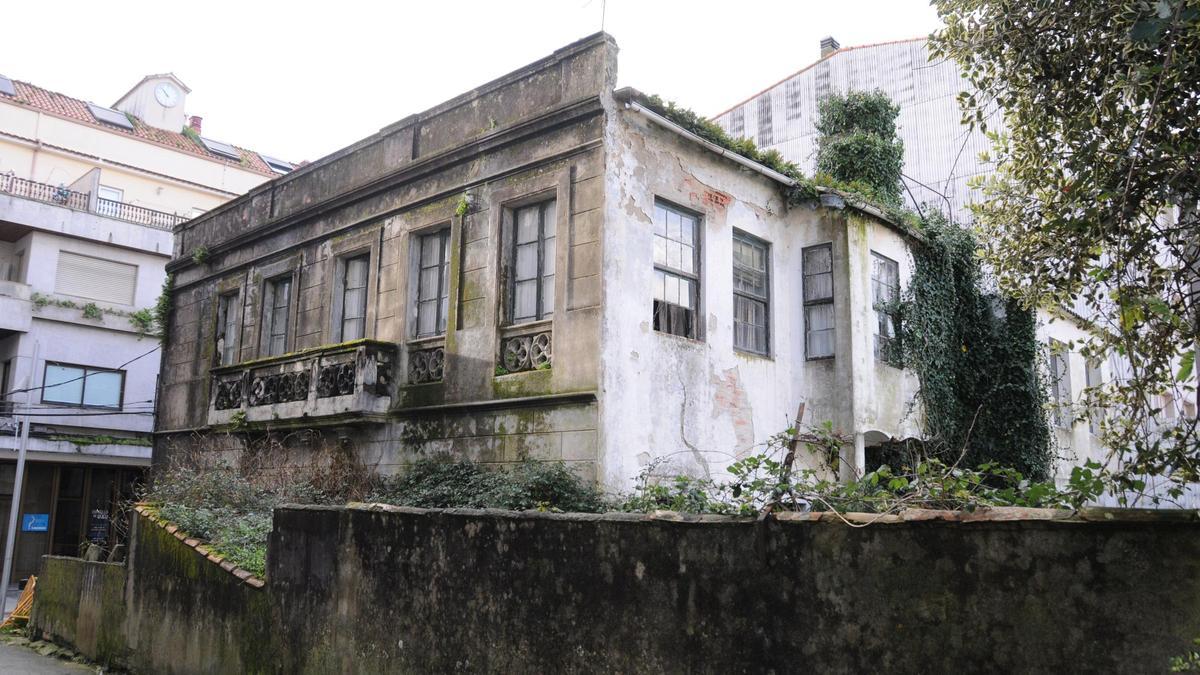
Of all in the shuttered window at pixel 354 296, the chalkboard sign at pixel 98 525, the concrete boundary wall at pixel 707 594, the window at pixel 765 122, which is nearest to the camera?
the concrete boundary wall at pixel 707 594

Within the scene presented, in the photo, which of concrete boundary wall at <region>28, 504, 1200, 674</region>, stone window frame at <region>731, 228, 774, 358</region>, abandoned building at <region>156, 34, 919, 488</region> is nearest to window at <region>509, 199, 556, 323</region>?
abandoned building at <region>156, 34, 919, 488</region>

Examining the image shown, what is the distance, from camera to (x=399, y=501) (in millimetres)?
12195

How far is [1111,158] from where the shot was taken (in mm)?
6207

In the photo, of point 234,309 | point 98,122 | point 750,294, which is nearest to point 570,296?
point 750,294

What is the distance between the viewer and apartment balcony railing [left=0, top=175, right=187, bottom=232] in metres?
27.3

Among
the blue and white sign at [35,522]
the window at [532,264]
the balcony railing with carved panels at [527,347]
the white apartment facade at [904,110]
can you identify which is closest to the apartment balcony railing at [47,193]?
the blue and white sign at [35,522]

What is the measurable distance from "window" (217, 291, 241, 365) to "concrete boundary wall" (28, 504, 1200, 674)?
357 inches

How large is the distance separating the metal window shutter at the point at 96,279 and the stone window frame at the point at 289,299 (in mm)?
12680

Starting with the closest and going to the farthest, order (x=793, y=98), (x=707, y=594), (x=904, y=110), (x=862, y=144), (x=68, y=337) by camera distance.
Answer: (x=707, y=594) → (x=862, y=144) → (x=904, y=110) → (x=68, y=337) → (x=793, y=98)

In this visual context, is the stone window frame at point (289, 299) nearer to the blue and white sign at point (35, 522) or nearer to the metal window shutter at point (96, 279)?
the metal window shutter at point (96, 279)

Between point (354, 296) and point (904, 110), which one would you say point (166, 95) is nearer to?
point (354, 296)

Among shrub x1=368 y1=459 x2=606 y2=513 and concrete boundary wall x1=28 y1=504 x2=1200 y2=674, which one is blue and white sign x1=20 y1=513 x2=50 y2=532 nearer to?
shrub x1=368 y1=459 x2=606 y2=513

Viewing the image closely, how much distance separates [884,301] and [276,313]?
36.0 ft

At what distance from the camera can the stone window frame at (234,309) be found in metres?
17.8
